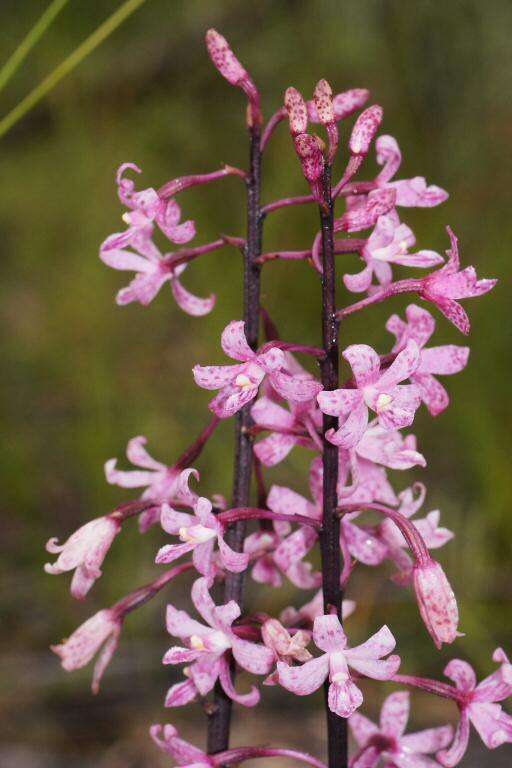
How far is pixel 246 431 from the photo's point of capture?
149 centimetres

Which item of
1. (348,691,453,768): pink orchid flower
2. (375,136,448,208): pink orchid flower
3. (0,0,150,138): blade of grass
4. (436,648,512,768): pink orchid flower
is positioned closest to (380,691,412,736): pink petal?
(348,691,453,768): pink orchid flower

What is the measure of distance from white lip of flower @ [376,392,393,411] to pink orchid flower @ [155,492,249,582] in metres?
0.27

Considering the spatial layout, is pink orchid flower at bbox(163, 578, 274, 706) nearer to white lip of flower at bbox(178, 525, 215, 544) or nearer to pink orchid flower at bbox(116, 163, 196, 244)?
white lip of flower at bbox(178, 525, 215, 544)

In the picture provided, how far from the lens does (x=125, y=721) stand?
287 centimetres

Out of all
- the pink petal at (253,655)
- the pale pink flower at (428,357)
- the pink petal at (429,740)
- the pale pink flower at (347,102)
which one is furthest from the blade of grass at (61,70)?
the pink petal at (429,740)

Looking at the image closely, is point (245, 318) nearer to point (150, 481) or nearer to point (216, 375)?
point (216, 375)

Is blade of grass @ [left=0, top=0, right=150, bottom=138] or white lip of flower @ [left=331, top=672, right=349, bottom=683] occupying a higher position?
blade of grass @ [left=0, top=0, right=150, bottom=138]

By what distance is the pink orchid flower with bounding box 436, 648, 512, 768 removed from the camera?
1414 millimetres

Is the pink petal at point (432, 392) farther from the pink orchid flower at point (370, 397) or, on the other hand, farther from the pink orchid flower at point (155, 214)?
the pink orchid flower at point (155, 214)

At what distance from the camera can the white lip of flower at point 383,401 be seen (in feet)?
4.16

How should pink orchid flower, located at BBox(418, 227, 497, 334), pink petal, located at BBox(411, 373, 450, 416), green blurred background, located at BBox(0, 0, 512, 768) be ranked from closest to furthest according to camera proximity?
pink orchid flower, located at BBox(418, 227, 497, 334) → pink petal, located at BBox(411, 373, 450, 416) → green blurred background, located at BBox(0, 0, 512, 768)

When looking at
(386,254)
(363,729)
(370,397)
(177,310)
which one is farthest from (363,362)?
(177,310)

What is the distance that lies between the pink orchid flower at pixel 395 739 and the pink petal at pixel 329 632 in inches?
12.0

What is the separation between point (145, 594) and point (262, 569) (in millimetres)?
200
